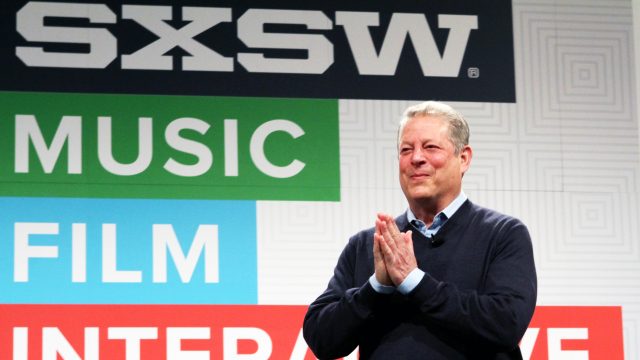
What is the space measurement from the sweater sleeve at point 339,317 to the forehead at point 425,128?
13.0 inches

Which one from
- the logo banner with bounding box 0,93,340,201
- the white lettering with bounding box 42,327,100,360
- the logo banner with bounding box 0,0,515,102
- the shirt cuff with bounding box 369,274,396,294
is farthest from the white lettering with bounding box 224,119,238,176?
the shirt cuff with bounding box 369,274,396,294

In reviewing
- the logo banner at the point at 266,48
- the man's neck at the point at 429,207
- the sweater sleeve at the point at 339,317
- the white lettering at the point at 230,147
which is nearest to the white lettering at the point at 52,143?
the logo banner at the point at 266,48

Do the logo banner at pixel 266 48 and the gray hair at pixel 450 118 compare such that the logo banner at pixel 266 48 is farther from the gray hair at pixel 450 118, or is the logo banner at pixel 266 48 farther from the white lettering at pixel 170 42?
the gray hair at pixel 450 118

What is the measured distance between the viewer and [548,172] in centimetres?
425

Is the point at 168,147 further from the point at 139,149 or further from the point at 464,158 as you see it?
the point at 464,158

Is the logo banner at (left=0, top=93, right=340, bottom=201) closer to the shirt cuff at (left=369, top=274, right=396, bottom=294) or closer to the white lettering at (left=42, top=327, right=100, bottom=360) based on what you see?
the white lettering at (left=42, top=327, right=100, bottom=360)

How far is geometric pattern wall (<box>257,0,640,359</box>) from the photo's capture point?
407cm

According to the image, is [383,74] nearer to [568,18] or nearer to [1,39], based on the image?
[568,18]

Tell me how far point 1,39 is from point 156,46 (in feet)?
1.79

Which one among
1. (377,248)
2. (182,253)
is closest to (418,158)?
(377,248)

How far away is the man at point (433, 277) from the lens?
224cm

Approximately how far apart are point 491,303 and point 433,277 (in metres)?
0.13

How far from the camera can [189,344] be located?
13.0ft

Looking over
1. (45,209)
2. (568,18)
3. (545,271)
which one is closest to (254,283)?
(45,209)
